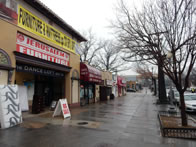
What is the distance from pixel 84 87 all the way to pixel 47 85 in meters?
4.02

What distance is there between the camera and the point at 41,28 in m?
9.57

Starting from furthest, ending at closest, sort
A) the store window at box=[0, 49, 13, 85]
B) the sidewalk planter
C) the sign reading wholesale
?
the sign reading wholesale, the store window at box=[0, 49, 13, 85], the sidewalk planter

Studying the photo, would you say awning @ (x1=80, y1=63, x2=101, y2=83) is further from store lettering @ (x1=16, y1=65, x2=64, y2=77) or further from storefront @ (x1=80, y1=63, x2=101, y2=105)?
store lettering @ (x1=16, y1=65, x2=64, y2=77)

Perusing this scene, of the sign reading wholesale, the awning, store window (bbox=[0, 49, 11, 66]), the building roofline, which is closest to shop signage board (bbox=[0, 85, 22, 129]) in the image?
store window (bbox=[0, 49, 11, 66])

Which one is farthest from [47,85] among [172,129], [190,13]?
[190,13]

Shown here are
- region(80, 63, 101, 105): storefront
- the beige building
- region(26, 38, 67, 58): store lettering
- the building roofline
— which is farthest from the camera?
region(80, 63, 101, 105): storefront

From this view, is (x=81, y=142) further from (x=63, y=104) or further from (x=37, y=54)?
(x=37, y=54)

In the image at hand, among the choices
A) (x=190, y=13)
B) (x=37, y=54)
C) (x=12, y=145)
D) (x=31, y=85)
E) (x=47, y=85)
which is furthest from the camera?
(x=47, y=85)

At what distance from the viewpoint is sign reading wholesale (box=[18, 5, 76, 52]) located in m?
8.21

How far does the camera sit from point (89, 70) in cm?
1369

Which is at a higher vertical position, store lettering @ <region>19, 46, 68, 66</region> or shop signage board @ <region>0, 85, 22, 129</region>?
store lettering @ <region>19, 46, 68, 66</region>

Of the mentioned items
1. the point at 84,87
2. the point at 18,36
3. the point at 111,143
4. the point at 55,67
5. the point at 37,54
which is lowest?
the point at 111,143

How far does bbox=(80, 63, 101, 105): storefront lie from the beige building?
0.63m

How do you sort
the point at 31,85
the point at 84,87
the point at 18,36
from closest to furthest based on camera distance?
the point at 18,36
the point at 31,85
the point at 84,87
